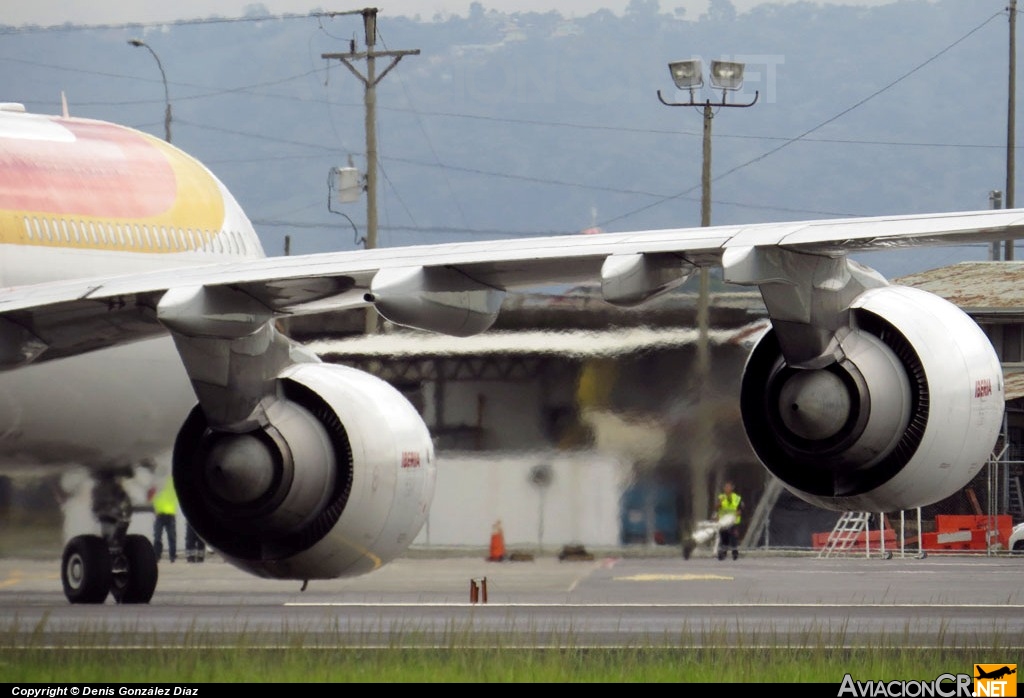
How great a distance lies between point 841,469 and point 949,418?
77 centimetres

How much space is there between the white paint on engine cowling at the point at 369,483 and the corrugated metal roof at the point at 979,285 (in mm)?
28182

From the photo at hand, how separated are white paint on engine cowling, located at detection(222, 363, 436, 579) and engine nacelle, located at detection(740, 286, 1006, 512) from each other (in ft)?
9.65

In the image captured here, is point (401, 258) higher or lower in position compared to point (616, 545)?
higher

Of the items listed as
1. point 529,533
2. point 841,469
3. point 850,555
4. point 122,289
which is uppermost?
point 122,289

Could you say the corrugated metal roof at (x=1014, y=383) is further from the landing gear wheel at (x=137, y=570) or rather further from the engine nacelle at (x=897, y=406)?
the engine nacelle at (x=897, y=406)

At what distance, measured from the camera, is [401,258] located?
11453mm

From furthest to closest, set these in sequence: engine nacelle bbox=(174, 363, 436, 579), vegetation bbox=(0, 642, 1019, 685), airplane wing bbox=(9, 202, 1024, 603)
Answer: engine nacelle bbox=(174, 363, 436, 579), airplane wing bbox=(9, 202, 1024, 603), vegetation bbox=(0, 642, 1019, 685)

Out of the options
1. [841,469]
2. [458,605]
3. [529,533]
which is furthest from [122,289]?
[529,533]

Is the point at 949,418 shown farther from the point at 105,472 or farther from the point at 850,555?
the point at 850,555

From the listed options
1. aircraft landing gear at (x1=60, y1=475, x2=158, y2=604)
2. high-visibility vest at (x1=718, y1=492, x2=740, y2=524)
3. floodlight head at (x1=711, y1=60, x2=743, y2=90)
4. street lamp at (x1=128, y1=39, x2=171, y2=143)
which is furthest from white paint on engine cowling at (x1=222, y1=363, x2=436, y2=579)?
floodlight head at (x1=711, y1=60, x2=743, y2=90)

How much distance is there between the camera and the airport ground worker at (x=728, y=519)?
29.4 meters

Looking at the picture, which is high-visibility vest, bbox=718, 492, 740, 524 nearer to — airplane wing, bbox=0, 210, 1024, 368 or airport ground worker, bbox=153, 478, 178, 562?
airport ground worker, bbox=153, 478, 178, 562

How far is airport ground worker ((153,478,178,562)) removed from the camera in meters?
17.6

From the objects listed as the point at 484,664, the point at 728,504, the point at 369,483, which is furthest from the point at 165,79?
the point at 484,664
